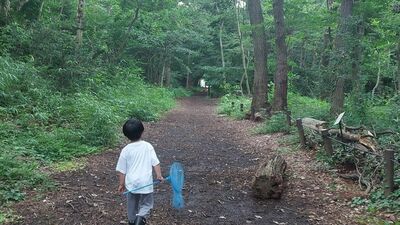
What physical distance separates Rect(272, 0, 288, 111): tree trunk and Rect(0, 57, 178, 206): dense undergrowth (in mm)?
6373

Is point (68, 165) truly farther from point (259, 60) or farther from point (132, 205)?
point (259, 60)

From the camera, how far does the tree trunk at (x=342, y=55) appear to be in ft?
35.5

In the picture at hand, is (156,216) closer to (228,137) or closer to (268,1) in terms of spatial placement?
(228,137)

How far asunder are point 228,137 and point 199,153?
3.22 metres

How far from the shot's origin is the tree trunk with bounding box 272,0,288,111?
591 inches

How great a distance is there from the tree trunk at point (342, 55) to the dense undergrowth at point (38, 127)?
6.92m

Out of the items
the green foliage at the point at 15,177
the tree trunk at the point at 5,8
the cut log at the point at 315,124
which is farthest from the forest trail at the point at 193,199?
the tree trunk at the point at 5,8

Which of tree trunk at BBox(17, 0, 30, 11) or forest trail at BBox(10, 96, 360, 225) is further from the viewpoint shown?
tree trunk at BBox(17, 0, 30, 11)

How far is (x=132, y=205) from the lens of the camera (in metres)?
4.60

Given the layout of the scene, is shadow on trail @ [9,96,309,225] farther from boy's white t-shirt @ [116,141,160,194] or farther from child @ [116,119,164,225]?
boy's white t-shirt @ [116,141,160,194]

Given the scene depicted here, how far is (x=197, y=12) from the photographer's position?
137 ft

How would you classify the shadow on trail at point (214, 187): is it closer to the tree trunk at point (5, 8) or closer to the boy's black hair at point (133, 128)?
the boy's black hair at point (133, 128)

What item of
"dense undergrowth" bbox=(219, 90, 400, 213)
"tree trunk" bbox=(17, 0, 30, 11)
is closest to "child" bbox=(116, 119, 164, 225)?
"dense undergrowth" bbox=(219, 90, 400, 213)

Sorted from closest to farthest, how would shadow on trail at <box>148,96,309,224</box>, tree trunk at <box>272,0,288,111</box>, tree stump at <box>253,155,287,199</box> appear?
shadow on trail at <box>148,96,309,224</box>, tree stump at <box>253,155,287,199</box>, tree trunk at <box>272,0,288,111</box>
